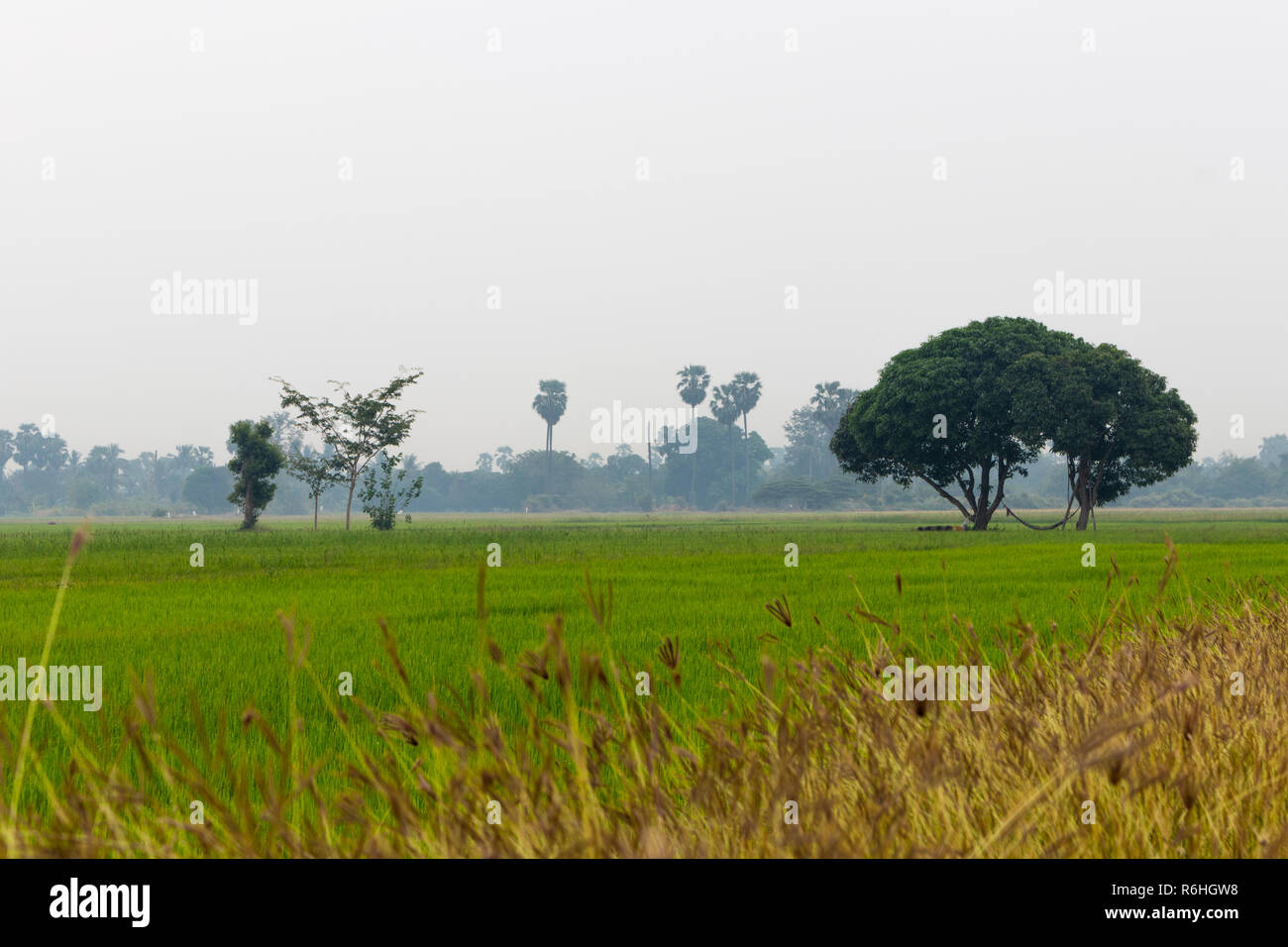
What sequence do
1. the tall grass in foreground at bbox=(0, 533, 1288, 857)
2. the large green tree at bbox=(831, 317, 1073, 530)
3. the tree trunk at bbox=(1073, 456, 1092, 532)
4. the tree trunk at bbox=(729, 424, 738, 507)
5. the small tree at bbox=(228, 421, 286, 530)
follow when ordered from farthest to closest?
the tree trunk at bbox=(729, 424, 738, 507) < the small tree at bbox=(228, 421, 286, 530) < the large green tree at bbox=(831, 317, 1073, 530) < the tree trunk at bbox=(1073, 456, 1092, 532) < the tall grass in foreground at bbox=(0, 533, 1288, 857)

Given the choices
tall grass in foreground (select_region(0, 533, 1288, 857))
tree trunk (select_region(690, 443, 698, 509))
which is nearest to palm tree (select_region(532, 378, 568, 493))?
tree trunk (select_region(690, 443, 698, 509))

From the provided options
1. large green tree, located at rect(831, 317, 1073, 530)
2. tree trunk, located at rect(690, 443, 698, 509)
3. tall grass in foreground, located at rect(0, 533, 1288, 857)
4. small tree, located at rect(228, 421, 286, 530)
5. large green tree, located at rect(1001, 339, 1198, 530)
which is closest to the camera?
tall grass in foreground, located at rect(0, 533, 1288, 857)

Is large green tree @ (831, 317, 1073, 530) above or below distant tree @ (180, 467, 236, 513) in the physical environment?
above

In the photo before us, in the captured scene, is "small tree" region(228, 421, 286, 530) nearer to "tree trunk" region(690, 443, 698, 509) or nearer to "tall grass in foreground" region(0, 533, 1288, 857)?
"tall grass in foreground" region(0, 533, 1288, 857)

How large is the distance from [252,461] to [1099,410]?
40.5 metres

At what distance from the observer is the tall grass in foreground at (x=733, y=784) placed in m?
2.19

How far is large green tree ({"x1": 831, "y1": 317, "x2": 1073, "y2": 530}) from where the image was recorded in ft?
145

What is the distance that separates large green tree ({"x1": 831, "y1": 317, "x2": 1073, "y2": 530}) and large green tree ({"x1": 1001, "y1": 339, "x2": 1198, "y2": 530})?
38.1 inches

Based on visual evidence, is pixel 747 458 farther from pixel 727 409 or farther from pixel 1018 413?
pixel 1018 413

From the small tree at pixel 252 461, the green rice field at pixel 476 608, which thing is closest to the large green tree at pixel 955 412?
the green rice field at pixel 476 608

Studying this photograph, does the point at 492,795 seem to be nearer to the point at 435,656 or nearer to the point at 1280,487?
the point at 435,656

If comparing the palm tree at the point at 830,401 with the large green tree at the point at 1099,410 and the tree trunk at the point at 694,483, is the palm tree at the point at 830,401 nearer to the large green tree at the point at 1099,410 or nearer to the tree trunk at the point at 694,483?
the tree trunk at the point at 694,483
